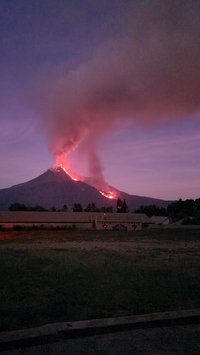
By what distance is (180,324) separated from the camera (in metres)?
6.98

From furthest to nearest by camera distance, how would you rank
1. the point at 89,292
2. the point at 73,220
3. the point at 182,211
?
the point at 182,211, the point at 73,220, the point at 89,292

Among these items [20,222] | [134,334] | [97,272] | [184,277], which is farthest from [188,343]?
[20,222]

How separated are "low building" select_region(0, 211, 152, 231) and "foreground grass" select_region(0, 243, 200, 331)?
8422 centimetres

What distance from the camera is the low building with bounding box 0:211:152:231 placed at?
99.4 metres

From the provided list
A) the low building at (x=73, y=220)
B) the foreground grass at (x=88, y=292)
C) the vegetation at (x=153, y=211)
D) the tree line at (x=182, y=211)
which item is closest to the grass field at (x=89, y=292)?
the foreground grass at (x=88, y=292)

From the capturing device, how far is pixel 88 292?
9969mm

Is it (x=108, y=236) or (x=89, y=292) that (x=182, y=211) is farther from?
(x=89, y=292)

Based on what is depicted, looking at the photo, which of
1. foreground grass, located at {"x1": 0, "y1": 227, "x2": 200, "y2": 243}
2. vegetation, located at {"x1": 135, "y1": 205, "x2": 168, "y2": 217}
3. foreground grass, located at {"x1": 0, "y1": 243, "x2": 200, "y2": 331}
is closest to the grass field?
foreground grass, located at {"x1": 0, "y1": 243, "x2": 200, "y2": 331}

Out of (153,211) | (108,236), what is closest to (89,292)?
(108,236)

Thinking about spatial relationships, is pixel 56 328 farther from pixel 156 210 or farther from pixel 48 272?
pixel 156 210

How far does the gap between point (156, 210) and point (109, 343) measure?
158 meters

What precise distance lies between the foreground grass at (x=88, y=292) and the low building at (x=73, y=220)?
84220 mm

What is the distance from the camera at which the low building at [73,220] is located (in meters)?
99.4

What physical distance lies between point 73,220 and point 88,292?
95148mm
